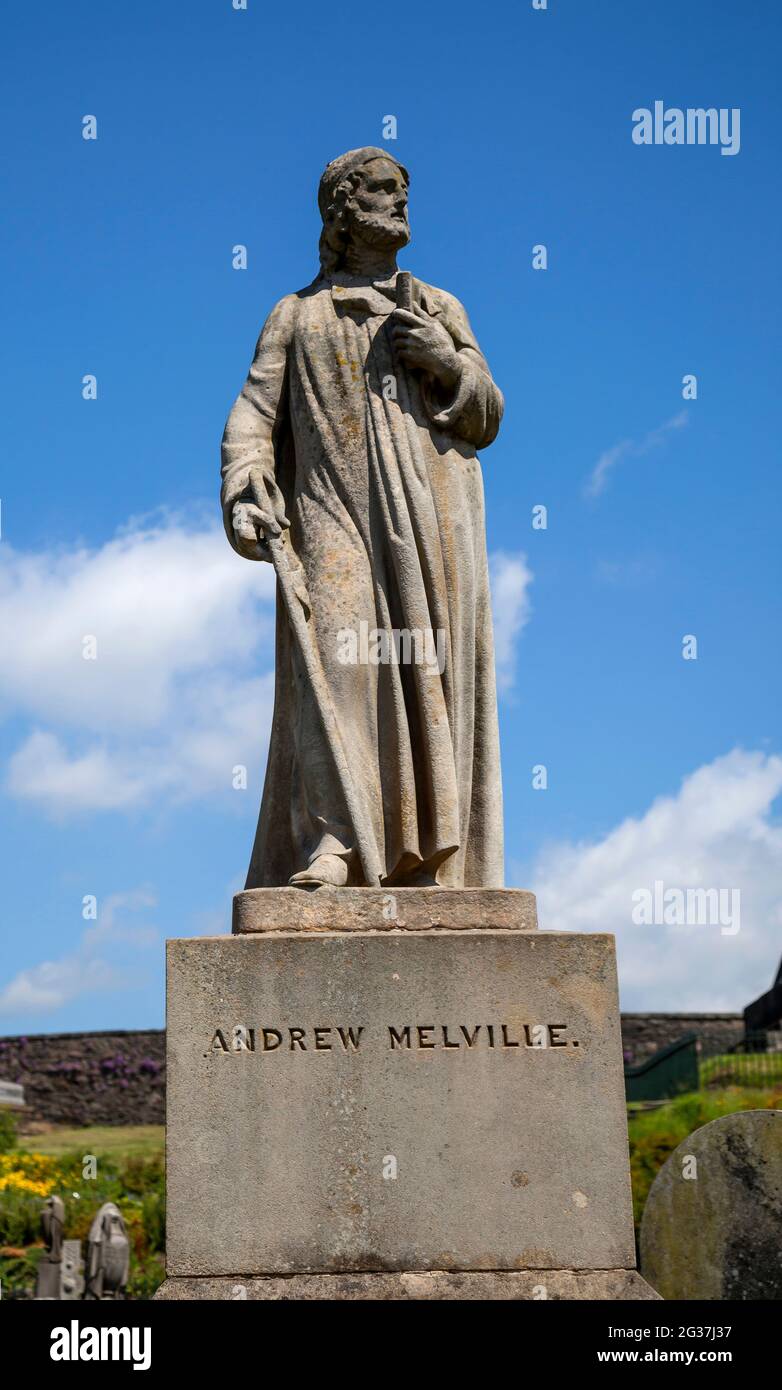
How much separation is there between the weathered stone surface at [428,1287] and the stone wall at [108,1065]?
37.5m

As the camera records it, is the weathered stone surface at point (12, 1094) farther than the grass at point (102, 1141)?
Yes

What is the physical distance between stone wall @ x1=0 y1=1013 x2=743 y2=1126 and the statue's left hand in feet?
122

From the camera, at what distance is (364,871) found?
7316 millimetres

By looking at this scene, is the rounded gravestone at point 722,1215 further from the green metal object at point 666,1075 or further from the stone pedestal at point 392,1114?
the green metal object at point 666,1075

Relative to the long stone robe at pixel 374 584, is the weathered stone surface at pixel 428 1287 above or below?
below

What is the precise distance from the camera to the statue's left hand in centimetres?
793

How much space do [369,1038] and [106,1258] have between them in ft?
58.6

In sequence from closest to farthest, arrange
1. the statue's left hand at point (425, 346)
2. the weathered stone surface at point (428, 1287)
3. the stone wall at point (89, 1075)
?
the weathered stone surface at point (428, 1287) → the statue's left hand at point (425, 346) → the stone wall at point (89, 1075)

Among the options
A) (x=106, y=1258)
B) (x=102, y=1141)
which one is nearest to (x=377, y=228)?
(x=106, y=1258)

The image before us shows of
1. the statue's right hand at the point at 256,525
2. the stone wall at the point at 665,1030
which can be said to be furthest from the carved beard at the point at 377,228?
the stone wall at the point at 665,1030

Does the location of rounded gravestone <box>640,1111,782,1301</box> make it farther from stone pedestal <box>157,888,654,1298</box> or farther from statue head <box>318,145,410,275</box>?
statue head <box>318,145,410,275</box>

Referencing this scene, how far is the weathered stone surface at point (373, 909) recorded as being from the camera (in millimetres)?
7113

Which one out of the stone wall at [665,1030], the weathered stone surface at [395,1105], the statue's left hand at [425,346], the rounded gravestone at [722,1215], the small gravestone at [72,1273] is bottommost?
the small gravestone at [72,1273]

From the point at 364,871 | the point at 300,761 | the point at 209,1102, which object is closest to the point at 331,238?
the point at 300,761
